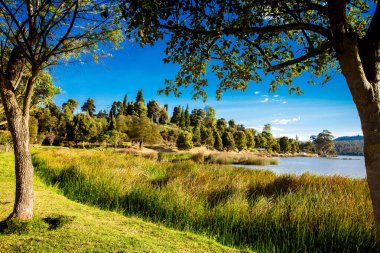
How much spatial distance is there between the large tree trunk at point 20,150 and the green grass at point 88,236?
0.29 m

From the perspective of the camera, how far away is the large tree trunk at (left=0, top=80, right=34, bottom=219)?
4480mm

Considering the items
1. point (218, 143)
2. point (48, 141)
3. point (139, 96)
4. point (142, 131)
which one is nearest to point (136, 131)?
point (142, 131)

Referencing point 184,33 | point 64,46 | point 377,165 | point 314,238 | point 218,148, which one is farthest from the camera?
point 218,148

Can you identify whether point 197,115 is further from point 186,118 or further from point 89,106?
point 89,106

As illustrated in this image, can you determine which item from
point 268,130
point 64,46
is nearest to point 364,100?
point 64,46

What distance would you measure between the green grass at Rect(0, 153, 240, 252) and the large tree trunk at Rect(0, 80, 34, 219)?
287 mm

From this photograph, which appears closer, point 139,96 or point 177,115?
point 139,96

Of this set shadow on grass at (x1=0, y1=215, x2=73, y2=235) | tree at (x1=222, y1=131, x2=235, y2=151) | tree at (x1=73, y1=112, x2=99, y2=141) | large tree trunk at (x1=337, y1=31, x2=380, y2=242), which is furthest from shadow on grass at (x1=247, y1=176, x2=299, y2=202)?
tree at (x1=222, y1=131, x2=235, y2=151)

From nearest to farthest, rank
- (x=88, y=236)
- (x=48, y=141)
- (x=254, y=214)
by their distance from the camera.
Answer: (x=88, y=236) → (x=254, y=214) → (x=48, y=141)

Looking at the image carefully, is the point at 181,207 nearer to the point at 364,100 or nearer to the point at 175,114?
the point at 364,100

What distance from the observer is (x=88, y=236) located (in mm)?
4168

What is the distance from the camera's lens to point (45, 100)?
1488 cm

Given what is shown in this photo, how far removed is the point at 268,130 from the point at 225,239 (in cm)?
10849

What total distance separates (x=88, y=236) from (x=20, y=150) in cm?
189
